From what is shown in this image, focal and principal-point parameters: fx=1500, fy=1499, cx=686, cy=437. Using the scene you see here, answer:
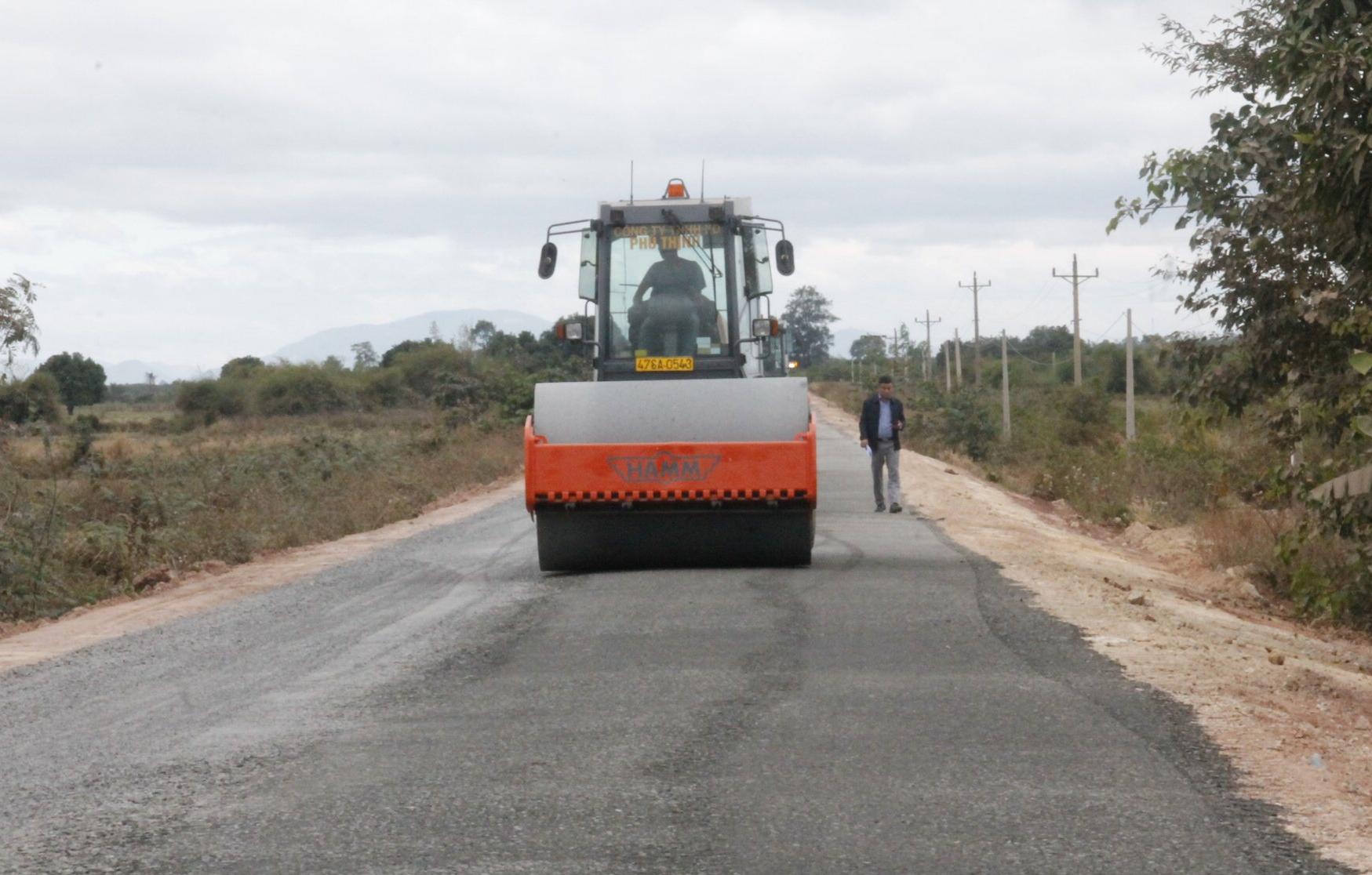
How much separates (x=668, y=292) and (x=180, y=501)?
8.99m

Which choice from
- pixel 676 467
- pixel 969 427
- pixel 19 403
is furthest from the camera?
pixel 969 427

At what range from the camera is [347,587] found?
13.5 metres

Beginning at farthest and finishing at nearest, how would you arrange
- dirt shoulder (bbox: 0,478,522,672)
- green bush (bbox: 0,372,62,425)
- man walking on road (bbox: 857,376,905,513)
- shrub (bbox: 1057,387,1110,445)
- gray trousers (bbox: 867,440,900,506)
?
shrub (bbox: 1057,387,1110,445) → gray trousers (bbox: 867,440,900,506) → man walking on road (bbox: 857,376,905,513) → green bush (bbox: 0,372,62,425) → dirt shoulder (bbox: 0,478,522,672)

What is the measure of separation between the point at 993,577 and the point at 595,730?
21.7ft

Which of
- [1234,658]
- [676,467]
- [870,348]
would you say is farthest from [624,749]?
[870,348]

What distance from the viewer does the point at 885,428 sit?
20.0 meters

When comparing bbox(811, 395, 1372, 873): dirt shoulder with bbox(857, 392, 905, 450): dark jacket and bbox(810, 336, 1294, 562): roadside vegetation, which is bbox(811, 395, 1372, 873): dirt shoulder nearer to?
bbox(810, 336, 1294, 562): roadside vegetation

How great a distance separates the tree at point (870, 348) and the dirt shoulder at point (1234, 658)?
8223 centimetres

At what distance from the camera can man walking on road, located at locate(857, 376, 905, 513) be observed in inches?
789

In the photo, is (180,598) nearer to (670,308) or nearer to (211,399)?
(670,308)

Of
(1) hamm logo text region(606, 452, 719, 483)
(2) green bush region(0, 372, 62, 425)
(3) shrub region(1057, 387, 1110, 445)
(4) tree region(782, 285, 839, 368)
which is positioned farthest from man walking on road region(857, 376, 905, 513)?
(4) tree region(782, 285, 839, 368)

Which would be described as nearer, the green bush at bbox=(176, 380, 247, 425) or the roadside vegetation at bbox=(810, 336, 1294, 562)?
the roadside vegetation at bbox=(810, 336, 1294, 562)

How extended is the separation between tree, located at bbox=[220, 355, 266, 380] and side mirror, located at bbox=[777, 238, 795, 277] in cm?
7182

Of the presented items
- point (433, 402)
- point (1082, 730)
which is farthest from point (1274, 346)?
point (433, 402)
